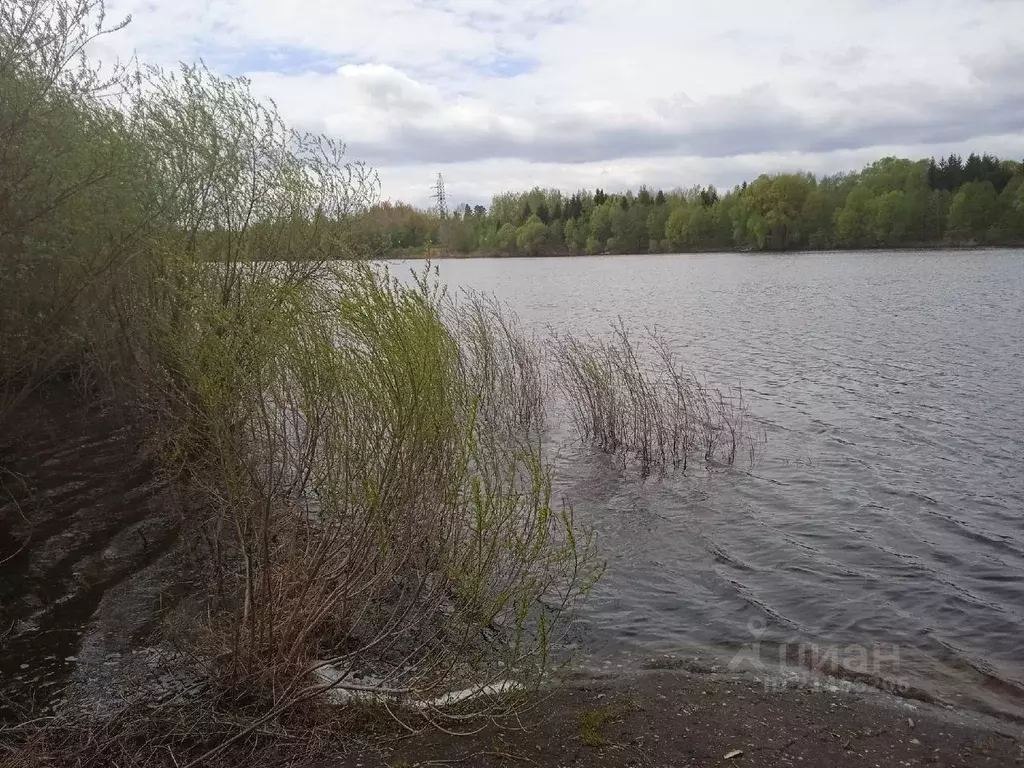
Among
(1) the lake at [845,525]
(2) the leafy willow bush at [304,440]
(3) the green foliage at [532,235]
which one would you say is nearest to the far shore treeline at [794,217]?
(3) the green foliage at [532,235]

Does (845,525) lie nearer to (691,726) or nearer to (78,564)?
(691,726)

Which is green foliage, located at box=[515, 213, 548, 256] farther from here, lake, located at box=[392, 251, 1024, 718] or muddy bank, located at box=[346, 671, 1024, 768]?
muddy bank, located at box=[346, 671, 1024, 768]

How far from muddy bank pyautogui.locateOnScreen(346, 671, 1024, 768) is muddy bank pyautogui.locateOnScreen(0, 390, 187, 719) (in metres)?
3.26

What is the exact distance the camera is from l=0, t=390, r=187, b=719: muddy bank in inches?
283

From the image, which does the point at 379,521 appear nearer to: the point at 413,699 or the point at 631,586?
the point at 413,699

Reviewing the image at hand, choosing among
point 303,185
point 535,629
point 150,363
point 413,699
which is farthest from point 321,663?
point 303,185

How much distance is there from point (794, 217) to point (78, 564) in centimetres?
9519

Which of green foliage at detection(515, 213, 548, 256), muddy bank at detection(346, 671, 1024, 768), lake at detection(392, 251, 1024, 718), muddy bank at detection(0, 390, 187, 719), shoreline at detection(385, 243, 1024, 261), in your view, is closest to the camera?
muddy bank at detection(346, 671, 1024, 768)

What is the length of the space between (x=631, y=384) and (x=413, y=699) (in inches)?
377

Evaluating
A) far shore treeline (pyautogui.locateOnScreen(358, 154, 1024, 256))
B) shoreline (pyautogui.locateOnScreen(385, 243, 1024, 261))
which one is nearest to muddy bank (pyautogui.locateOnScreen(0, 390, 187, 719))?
shoreline (pyautogui.locateOnScreen(385, 243, 1024, 261))

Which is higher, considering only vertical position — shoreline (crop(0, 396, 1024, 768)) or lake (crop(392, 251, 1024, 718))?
shoreline (crop(0, 396, 1024, 768))

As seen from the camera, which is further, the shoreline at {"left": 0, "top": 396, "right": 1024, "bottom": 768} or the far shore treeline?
the far shore treeline

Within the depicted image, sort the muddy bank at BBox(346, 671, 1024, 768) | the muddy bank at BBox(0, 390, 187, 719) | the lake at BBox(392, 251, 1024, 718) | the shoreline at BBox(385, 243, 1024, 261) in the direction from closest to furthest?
the muddy bank at BBox(346, 671, 1024, 768) < the muddy bank at BBox(0, 390, 187, 719) < the lake at BBox(392, 251, 1024, 718) < the shoreline at BBox(385, 243, 1024, 261)

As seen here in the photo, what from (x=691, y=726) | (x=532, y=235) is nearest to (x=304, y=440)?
(x=691, y=726)
